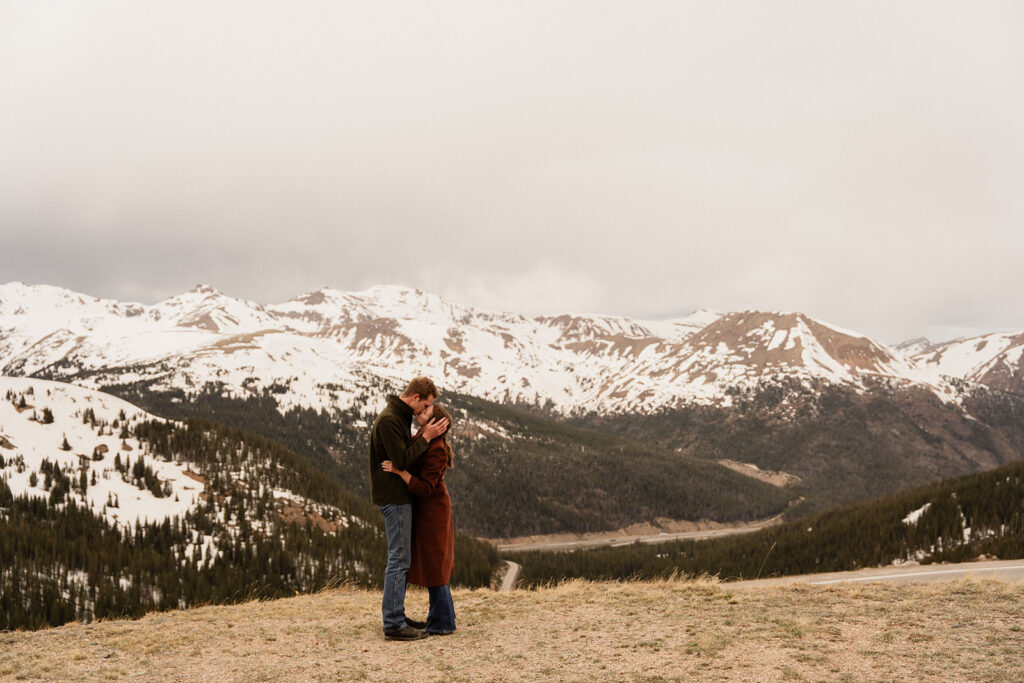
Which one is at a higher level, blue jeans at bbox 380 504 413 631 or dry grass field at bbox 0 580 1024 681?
blue jeans at bbox 380 504 413 631

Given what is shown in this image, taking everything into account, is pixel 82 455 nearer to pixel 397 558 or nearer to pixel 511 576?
pixel 397 558

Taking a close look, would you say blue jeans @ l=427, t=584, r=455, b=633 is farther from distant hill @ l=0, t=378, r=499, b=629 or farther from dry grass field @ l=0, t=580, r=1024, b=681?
distant hill @ l=0, t=378, r=499, b=629

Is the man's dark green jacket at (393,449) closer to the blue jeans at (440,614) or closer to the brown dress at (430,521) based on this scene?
the brown dress at (430,521)

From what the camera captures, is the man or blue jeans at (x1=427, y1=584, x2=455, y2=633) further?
blue jeans at (x1=427, y1=584, x2=455, y2=633)

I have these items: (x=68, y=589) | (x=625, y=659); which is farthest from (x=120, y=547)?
(x=625, y=659)

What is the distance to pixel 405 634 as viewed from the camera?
10070mm

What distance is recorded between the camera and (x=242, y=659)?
9148 mm

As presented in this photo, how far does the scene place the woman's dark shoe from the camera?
10.1m

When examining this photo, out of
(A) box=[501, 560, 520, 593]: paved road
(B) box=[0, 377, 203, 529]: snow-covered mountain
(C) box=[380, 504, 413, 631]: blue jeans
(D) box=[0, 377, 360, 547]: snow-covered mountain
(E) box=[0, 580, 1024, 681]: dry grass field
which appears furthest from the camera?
(A) box=[501, 560, 520, 593]: paved road

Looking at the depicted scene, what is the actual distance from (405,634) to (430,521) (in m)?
2.02

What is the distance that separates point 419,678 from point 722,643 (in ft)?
15.9

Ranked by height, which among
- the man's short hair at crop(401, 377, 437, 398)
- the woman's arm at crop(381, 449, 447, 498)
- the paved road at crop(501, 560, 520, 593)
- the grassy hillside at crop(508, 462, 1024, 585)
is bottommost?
the paved road at crop(501, 560, 520, 593)

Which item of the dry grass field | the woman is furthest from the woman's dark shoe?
the woman

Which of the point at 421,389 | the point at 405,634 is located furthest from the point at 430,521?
the point at 421,389
